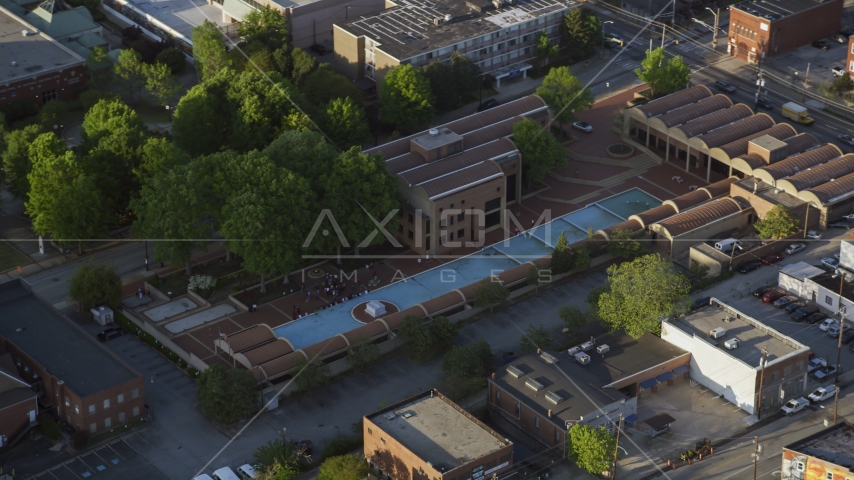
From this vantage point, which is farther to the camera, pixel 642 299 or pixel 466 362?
pixel 642 299

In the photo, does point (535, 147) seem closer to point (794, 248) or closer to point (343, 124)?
point (343, 124)

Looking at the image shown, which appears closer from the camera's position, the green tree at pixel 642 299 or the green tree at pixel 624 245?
the green tree at pixel 642 299

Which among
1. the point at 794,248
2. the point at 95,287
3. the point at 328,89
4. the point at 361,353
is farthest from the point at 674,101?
the point at 95,287

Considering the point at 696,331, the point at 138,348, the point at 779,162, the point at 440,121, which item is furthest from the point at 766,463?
the point at 440,121

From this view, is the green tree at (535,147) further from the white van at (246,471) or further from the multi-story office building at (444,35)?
the white van at (246,471)

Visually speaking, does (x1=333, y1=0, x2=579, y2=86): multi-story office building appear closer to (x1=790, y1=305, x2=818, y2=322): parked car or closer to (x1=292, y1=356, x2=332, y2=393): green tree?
(x1=292, y1=356, x2=332, y2=393): green tree

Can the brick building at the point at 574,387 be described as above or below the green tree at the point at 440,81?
below

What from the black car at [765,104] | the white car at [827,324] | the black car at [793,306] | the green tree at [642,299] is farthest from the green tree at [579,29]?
the white car at [827,324]

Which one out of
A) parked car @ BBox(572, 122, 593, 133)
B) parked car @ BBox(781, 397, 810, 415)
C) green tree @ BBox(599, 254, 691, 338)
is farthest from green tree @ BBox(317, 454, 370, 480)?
parked car @ BBox(572, 122, 593, 133)
